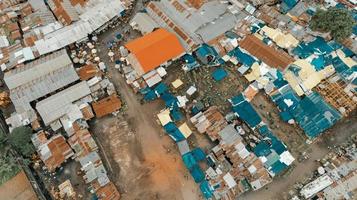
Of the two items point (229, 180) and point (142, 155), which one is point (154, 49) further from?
point (229, 180)

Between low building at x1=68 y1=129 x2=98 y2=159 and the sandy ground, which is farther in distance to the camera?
low building at x1=68 y1=129 x2=98 y2=159

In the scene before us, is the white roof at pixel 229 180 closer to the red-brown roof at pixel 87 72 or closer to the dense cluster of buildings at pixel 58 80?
the dense cluster of buildings at pixel 58 80

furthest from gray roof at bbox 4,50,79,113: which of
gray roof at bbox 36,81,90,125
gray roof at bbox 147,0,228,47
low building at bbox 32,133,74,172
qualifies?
gray roof at bbox 147,0,228,47

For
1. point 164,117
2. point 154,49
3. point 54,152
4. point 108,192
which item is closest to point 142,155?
point 164,117

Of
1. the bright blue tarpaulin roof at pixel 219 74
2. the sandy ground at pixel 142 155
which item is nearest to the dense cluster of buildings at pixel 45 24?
the sandy ground at pixel 142 155

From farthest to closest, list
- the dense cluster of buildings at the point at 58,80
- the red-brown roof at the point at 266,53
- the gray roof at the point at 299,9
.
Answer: the gray roof at the point at 299,9 → the red-brown roof at the point at 266,53 → the dense cluster of buildings at the point at 58,80

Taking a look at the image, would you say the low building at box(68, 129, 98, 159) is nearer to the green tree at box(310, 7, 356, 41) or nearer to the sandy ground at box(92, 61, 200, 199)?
the sandy ground at box(92, 61, 200, 199)
